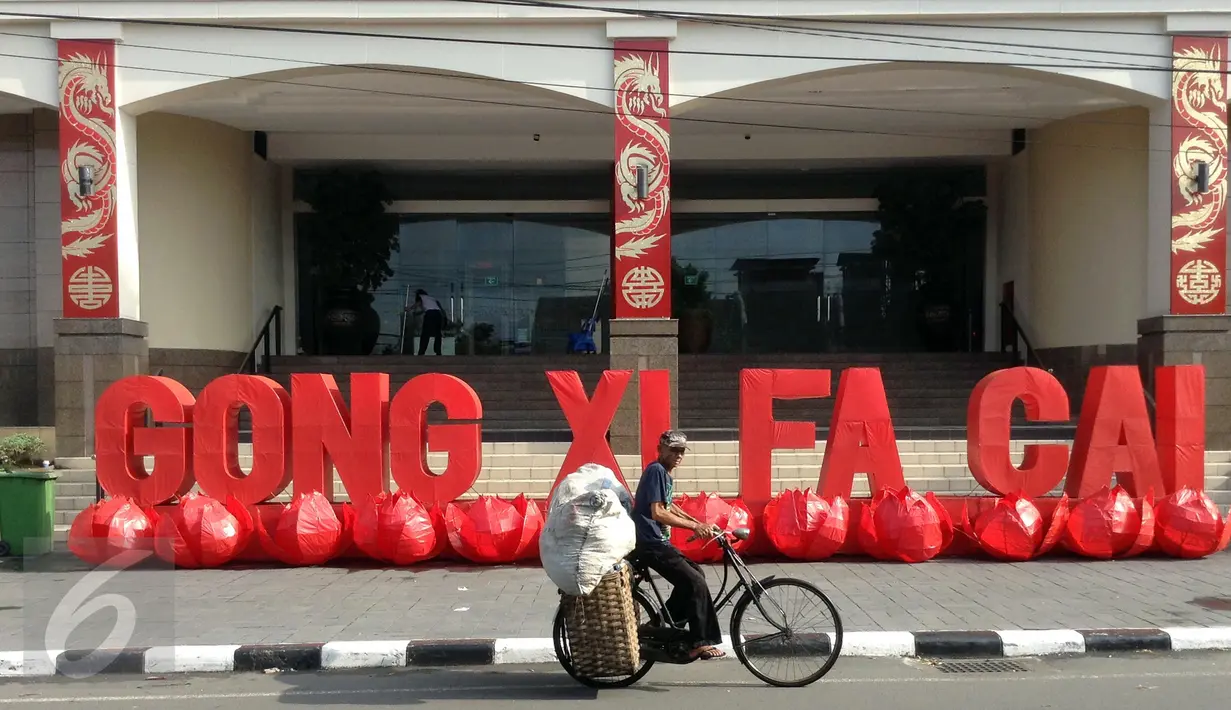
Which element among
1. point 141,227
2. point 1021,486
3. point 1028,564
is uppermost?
point 141,227

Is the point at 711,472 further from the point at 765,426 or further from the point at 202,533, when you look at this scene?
the point at 202,533

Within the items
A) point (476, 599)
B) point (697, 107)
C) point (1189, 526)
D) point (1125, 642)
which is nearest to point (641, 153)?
point (697, 107)

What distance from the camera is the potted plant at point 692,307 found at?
69.2 feet

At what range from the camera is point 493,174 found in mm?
21469

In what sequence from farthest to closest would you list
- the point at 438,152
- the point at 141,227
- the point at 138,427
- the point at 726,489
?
the point at 438,152
the point at 141,227
the point at 726,489
the point at 138,427

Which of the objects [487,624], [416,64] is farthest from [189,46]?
[487,624]

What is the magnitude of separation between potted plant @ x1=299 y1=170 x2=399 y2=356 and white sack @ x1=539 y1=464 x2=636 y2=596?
51.1 feet

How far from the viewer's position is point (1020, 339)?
19672 mm

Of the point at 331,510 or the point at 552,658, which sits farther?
the point at 331,510

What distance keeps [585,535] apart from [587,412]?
478 cm

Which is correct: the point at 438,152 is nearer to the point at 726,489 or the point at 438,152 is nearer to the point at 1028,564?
the point at 726,489

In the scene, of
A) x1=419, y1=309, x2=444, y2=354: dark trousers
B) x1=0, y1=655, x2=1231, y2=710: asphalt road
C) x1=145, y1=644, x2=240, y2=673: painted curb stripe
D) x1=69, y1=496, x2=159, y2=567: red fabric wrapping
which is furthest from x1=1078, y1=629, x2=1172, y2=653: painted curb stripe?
x1=419, y1=309, x2=444, y2=354: dark trousers

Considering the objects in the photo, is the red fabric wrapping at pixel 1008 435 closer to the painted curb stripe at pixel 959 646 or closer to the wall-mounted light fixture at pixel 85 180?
the painted curb stripe at pixel 959 646

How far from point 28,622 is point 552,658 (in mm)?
4338
